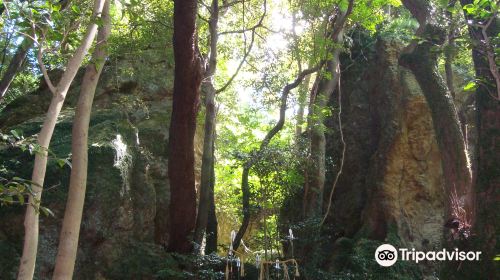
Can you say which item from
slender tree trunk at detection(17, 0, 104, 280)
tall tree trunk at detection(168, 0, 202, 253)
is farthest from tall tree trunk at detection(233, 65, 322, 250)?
slender tree trunk at detection(17, 0, 104, 280)

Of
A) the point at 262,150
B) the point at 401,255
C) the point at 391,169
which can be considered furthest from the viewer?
the point at 391,169

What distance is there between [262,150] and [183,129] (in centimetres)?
164

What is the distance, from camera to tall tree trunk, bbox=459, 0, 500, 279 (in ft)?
14.2

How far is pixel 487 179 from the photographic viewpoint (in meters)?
4.45

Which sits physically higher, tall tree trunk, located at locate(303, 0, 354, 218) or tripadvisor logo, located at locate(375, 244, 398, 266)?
tall tree trunk, located at locate(303, 0, 354, 218)

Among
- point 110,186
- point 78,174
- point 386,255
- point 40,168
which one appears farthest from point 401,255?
point 40,168

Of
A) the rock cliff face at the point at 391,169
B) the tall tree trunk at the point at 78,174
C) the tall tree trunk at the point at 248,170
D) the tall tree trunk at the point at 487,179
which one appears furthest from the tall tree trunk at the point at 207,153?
the tall tree trunk at the point at 487,179

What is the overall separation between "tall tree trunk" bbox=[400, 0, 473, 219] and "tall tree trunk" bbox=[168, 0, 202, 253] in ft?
11.7

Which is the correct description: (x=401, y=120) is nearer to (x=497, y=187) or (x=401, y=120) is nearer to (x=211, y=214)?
(x=211, y=214)

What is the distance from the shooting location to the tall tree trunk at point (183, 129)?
7.43 metres

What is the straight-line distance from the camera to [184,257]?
284 inches

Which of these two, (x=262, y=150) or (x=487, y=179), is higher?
(x=262, y=150)

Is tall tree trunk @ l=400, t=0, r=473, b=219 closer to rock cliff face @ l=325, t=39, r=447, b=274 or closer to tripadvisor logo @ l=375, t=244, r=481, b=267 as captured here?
tripadvisor logo @ l=375, t=244, r=481, b=267

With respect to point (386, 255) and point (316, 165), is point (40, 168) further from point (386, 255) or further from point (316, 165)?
point (316, 165)
